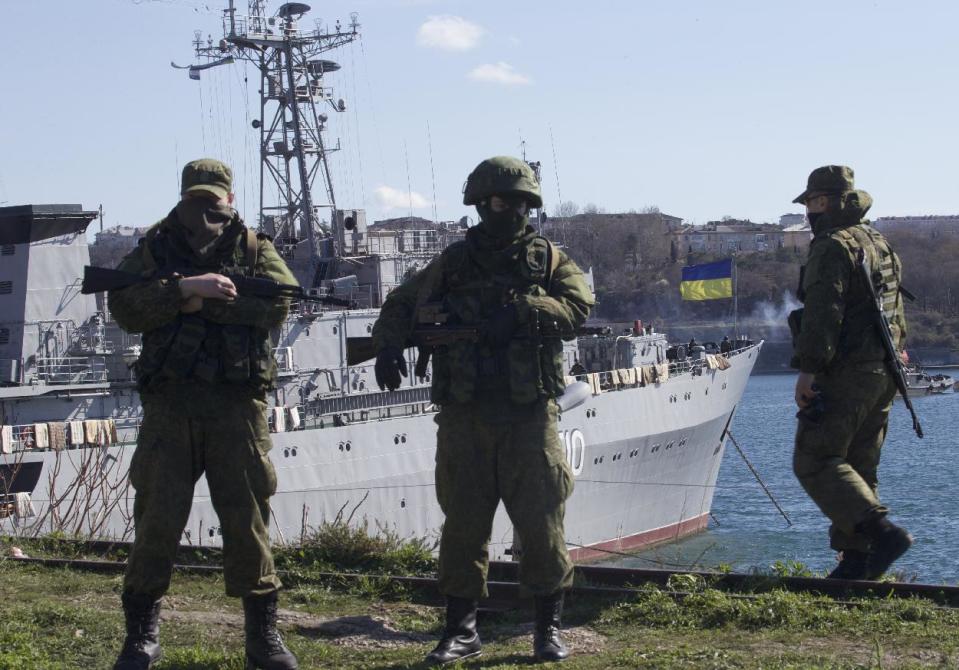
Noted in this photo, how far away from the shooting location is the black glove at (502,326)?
Answer: 15.2 feet

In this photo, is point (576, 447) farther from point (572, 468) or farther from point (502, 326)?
point (502, 326)

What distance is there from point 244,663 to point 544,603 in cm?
111

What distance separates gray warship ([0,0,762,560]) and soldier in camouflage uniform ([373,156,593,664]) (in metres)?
4.96

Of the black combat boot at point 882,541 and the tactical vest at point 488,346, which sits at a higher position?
the tactical vest at point 488,346

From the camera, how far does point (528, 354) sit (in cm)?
469

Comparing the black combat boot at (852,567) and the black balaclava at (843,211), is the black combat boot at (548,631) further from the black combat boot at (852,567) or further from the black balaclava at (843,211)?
the black balaclava at (843,211)

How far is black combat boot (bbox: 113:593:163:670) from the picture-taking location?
4277 millimetres

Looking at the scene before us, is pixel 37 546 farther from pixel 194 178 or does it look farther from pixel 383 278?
pixel 383 278

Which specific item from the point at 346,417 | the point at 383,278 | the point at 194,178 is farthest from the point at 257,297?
the point at 383,278

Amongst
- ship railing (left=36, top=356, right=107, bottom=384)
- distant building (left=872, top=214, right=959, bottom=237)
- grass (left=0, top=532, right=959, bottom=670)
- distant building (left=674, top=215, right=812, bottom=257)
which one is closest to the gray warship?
ship railing (left=36, top=356, right=107, bottom=384)

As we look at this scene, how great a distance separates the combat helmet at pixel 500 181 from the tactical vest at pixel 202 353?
987 millimetres

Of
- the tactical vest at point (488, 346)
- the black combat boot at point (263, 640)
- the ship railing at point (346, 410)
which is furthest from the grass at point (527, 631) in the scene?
the ship railing at point (346, 410)

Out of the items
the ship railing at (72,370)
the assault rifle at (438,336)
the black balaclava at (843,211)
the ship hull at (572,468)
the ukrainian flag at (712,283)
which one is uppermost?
the ukrainian flag at (712,283)

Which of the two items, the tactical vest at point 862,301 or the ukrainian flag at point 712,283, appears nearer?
the tactical vest at point 862,301
